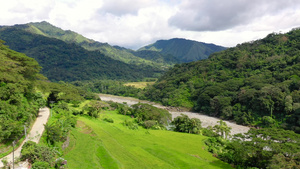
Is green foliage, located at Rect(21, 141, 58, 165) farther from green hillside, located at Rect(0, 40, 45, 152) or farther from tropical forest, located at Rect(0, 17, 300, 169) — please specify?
green hillside, located at Rect(0, 40, 45, 152)

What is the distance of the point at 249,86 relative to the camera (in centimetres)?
9456

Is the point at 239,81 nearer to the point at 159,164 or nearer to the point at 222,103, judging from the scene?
the point at 222,103

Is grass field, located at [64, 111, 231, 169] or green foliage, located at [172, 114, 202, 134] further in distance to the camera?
green foliage, located at [172, 114, 202, 134]

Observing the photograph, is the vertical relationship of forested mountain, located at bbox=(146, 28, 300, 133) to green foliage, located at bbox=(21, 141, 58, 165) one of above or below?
above

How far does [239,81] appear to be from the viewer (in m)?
105

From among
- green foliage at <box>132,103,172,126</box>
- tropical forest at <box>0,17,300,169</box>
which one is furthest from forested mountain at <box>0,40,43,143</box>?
green foliage at <box>132,103,172,126</box>

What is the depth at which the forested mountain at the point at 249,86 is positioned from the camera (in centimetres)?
7731

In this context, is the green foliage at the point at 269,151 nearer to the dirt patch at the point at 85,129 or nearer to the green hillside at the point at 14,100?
the dirt patch at the point at 85,129

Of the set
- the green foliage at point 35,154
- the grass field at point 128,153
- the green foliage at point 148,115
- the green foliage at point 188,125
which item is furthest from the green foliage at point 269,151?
the green foliage at point 148,115

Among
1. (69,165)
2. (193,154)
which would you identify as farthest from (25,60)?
(193,154)

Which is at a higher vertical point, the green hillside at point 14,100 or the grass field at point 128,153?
the green hillside at point 14,100

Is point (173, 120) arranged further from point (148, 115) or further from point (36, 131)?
point (36, 131)

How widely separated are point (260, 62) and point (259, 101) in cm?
4819

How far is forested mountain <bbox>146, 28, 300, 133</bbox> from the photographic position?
7731 centimetres
